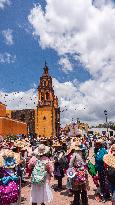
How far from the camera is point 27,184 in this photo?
1667cm

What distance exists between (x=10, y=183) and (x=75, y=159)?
2.82 metres

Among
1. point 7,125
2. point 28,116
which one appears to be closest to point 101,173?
point 7,125

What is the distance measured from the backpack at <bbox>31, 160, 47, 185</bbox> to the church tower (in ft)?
259

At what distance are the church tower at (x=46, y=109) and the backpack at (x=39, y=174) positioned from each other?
79.0m

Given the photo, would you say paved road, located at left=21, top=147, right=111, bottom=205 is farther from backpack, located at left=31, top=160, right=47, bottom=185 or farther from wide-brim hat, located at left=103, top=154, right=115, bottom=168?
wide-brim hat, located at left=103, top=154, right=115, bottom=168

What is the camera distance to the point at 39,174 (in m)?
10.5

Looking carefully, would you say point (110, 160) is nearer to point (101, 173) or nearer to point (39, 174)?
point (39, 174)

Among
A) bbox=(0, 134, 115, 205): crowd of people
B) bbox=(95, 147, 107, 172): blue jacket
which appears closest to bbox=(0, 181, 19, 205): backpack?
bbox=(0, 134, 115, 205): crowd of people

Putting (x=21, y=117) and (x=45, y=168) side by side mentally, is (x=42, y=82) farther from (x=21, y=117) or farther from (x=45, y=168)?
(x=45, y=168)

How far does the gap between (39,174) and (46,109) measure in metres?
80.4

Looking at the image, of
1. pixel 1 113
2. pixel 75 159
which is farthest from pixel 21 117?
pixel 75 159

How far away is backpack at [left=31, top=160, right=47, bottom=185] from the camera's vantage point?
34.2ft

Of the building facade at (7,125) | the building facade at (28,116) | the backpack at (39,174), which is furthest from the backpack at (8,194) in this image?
the building facade at (28,116)

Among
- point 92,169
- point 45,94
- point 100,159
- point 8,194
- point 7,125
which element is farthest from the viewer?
point 45,94
